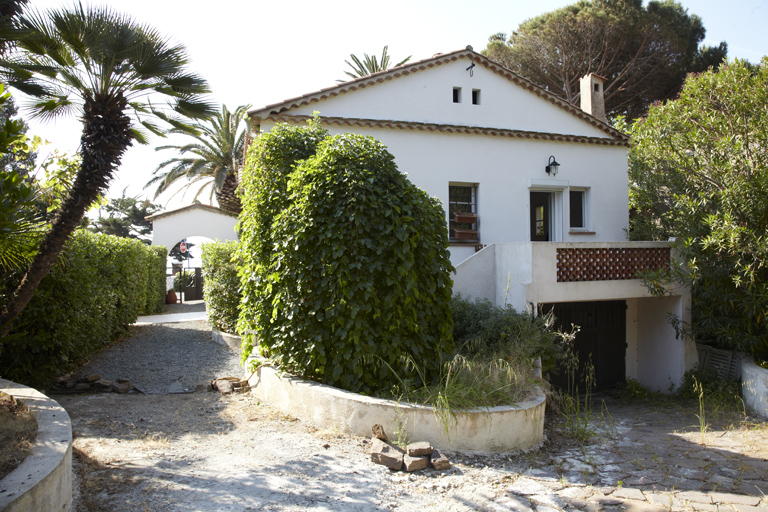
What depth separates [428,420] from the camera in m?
5.07

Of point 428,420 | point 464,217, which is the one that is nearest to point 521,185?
point 464,217

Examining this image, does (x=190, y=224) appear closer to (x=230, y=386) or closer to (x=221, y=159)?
(x=221, y=159)

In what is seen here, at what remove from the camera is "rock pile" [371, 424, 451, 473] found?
180 inches

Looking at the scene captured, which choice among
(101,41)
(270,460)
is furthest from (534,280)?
(101,41)

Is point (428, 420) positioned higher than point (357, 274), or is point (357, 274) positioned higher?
point (357, 274)

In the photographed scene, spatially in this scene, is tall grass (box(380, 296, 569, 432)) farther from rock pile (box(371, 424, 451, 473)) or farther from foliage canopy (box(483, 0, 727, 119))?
foliage canopy (box(483, 0, 727, 119))

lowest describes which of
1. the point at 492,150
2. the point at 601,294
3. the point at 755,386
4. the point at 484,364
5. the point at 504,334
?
the point at 755,386

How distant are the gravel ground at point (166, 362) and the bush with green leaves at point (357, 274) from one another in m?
2.58

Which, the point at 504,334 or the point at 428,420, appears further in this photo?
the point at 504,334

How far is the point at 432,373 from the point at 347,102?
741cm

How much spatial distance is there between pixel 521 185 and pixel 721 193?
4.33 meters

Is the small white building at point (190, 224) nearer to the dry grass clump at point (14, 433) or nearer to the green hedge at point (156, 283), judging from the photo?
the green hedge at point (156, 283)

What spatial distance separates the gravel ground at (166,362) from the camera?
7762 mm

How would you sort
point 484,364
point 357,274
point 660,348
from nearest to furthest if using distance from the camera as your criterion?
point 357,274 < point 484,364 < point 660,348
